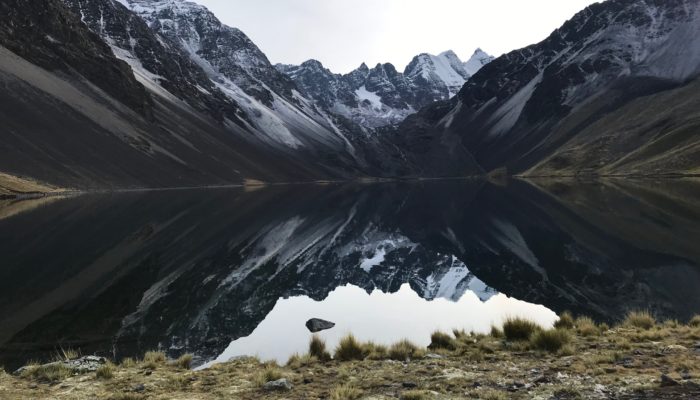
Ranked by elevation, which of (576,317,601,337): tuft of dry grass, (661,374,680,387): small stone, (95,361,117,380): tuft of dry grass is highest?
(576,317,601,337): tuft of dry grass

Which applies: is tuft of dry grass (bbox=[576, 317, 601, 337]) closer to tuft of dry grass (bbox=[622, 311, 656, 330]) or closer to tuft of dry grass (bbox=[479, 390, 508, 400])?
tuft of dry grass (bbox=[622, 311, 656, 330])

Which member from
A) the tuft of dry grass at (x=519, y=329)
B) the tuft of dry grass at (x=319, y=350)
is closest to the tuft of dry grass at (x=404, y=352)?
the tuft of dry grass at (x=319, y=350)

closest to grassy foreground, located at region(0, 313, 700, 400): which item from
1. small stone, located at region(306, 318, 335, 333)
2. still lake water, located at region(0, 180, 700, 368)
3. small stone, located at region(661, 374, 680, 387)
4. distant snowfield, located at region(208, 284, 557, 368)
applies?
small stone, located at region(661, 374, 680, 387)

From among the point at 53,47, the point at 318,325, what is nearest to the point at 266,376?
the point at 318,325

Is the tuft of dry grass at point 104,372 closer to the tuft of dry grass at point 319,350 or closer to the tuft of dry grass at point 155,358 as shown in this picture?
the tuft of dry grass at point 155,358

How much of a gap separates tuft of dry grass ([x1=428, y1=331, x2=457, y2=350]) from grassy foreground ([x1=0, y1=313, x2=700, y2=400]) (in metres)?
0.04

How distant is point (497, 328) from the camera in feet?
60.1

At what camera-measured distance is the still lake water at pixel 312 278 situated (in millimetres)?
22500

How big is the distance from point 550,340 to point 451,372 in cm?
388

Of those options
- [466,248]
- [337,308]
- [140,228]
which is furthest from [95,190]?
[337,308]

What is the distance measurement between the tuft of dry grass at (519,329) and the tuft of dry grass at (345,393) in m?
6.94

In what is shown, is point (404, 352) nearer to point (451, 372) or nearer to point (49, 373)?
point (451, 372)

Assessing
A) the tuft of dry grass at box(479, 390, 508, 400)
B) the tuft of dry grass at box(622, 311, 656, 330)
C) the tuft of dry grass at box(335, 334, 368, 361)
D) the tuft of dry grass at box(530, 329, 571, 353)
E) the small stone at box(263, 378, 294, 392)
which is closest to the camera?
the tuft of dry grass at box(479, 390, 508, 400)

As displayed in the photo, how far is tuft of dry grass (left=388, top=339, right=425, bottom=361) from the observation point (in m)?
15.6
